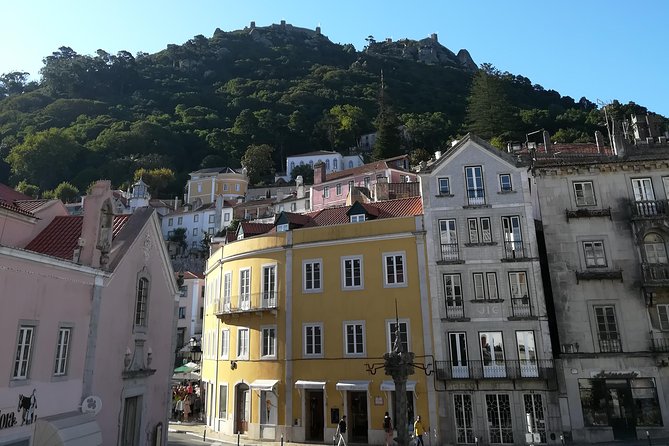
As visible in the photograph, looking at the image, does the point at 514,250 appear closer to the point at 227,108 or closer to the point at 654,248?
the point at 654,248

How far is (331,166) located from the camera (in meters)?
93.6

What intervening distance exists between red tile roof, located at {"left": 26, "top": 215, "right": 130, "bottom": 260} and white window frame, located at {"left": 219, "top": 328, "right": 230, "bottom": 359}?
12.6 meters

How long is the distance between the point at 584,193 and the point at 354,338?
15.5m

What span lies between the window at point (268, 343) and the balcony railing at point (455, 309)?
1033 centimetres

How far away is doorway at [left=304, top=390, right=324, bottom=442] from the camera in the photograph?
86.6ft

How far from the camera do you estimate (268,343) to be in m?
28.7

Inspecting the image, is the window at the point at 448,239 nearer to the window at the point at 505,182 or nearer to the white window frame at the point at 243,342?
the window at the point at 505,182

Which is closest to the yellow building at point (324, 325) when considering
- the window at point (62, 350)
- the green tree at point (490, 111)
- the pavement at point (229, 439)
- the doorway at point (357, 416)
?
the doorway at point (357, 416)

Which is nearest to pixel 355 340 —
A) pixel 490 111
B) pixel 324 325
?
pixel 324 325

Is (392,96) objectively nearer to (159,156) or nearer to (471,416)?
(159,156)

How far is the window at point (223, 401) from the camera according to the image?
3009 centimetres

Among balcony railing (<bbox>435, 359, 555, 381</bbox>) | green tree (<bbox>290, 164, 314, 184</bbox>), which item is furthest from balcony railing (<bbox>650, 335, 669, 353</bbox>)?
green tree (<bbox>290, 164, 314, 184</bbox>)

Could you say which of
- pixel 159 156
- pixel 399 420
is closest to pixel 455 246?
pixel 399 420

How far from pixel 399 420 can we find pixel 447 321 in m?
12.5
